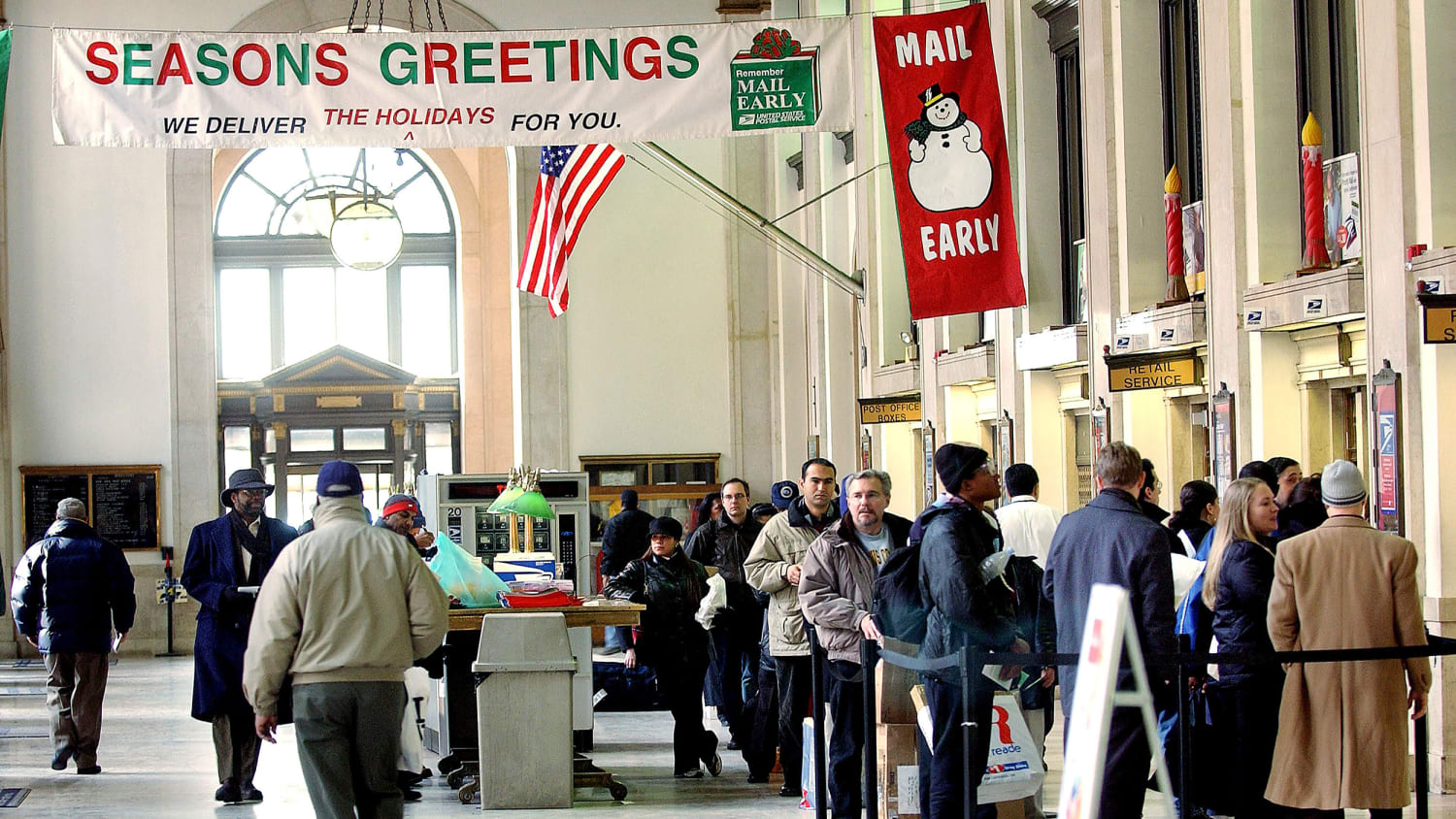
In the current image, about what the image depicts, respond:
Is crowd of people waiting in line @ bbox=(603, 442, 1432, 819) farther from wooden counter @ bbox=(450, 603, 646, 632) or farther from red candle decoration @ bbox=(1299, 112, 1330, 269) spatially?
red candle decoration @ bbox=(1299, 112, 1330, 269)

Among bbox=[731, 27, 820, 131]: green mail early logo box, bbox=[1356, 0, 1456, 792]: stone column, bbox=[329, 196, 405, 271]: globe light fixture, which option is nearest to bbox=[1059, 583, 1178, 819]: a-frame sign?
bbox=[1356, 0, 1456, 792]: stone column

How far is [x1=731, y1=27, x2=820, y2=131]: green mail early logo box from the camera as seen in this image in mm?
11016

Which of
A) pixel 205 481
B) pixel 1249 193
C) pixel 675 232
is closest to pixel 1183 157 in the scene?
pixel 1249 193

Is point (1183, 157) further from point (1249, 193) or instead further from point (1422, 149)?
point (1422, 149)

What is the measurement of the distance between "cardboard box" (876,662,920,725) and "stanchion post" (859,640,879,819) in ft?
1.28

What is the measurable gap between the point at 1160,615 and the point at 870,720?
116cm

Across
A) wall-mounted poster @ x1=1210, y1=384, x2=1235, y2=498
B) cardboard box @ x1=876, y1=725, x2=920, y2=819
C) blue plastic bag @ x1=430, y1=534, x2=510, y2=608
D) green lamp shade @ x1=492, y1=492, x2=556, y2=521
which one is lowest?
cardboard box @ x1=876, y1=725, x2=920, y2=819

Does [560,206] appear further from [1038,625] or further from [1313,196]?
[1038,625]

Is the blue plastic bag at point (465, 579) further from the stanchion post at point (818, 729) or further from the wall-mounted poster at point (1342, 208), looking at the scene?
the wall-mounted poster at point (1342, 208)

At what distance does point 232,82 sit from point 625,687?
5.19 metres

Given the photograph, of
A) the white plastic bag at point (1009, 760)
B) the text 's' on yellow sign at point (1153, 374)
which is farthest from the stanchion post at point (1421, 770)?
the text 's' on yellow sign at point (1153, 374)

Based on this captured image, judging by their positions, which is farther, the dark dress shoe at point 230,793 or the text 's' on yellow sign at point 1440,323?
the dark dress shoe at point 230,793

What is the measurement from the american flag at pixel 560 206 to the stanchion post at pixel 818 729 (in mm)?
8861

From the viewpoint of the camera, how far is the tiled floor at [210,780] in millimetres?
8891
